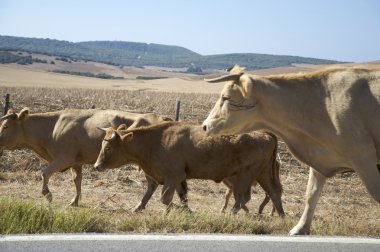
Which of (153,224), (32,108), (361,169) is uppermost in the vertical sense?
(361,169)

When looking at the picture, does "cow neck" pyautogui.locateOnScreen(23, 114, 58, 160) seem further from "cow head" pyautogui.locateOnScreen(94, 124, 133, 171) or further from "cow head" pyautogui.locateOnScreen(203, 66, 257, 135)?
"cow head" pyautogui.locateOnScreen(203, 66, 257, 135)

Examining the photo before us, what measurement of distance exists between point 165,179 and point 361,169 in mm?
4342

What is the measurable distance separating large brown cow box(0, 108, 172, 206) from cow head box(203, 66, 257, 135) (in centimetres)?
505

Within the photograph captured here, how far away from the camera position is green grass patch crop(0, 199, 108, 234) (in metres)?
6.09

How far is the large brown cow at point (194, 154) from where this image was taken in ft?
32.9

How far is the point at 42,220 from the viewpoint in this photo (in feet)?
20.5

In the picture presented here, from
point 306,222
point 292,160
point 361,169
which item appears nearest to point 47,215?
point 306,222

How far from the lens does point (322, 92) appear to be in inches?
274

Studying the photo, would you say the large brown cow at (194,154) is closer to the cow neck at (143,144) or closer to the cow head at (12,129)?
the cow neck at (143,144)

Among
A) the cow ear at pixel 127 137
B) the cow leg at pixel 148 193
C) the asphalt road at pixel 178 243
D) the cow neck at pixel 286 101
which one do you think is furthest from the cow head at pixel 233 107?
the cow leg at pixel 148 193

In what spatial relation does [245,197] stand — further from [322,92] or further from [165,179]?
[322,92]

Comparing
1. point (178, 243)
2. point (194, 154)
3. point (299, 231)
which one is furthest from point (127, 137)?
point (178, 243)

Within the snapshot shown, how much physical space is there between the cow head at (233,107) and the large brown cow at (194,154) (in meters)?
2.70

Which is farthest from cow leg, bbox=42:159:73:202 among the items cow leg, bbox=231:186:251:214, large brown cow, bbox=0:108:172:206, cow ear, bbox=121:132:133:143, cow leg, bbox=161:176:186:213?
cow leg, bbox=231:186:251:214
